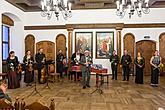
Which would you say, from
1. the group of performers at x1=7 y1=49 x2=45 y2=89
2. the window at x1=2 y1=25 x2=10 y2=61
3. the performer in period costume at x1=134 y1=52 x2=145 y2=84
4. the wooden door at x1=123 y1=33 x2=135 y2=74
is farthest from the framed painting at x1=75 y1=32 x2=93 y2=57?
the group of performers at x1=7 y1=49 x2=45 y2=89

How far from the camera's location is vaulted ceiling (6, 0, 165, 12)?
42.0 ft

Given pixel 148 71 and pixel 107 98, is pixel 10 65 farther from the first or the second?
pixel 148 71

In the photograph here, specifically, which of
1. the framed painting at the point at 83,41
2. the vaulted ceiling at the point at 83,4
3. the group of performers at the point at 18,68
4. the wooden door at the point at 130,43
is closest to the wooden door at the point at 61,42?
the framed painting at the point at 83,41

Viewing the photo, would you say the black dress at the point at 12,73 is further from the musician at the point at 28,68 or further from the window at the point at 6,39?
the window at the point at 6,39

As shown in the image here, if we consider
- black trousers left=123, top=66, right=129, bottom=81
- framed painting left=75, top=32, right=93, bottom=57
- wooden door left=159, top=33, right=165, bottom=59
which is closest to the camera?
black trousers left=123, top=66, right=129, bottom=81

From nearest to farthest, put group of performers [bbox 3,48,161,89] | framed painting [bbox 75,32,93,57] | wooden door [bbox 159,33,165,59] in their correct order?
group of performers [bbox 3,48,161,89] → wooden door [bbox 159,33,165,59] → framed painting [bbox 75,32,93,57]

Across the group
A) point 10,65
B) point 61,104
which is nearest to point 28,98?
point 61,104

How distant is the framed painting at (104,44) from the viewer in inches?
576

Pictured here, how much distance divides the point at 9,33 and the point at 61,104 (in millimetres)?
9453

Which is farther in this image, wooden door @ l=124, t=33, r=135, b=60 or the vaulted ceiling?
wooden door @ l=124, t=33, r=135, b=60

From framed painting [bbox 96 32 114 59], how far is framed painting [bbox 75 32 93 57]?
45 cm

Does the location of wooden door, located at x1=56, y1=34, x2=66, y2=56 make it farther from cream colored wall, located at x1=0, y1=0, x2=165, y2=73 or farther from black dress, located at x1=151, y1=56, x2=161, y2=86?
black dress, located at x1=151, y1=56, x2=161, y2=86

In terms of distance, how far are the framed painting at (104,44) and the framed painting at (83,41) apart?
1.49 ft

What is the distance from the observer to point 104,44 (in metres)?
14.7
